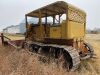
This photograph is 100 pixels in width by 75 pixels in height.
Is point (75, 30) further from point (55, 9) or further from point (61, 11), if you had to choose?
point (55, 9)

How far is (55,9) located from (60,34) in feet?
5.63

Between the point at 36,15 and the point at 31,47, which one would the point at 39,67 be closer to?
the point at 31,47

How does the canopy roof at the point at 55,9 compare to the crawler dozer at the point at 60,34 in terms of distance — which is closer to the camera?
the crawler dozer at the point at 60,34

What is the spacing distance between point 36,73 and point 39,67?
0.39m

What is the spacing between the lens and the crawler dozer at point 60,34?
29.9ft

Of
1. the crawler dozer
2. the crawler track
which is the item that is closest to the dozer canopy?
the crawler dozer

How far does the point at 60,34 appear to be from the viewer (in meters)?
10.1

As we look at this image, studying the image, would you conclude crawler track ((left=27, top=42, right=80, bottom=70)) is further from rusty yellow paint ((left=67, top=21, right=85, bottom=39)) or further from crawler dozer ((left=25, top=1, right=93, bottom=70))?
rusty yellow paint ((left=67, top=21, right=85, bottom=39))

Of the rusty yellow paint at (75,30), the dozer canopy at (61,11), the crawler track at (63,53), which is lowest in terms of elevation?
the crawler track at (63,53)

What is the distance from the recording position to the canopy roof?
9.78 m

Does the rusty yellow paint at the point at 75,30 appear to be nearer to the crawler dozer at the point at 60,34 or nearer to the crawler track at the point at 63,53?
the crawler dozer at the point at 60,34

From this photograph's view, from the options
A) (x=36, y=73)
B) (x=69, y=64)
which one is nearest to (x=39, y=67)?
(x=36, y=73)

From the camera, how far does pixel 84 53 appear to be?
36.6 feet

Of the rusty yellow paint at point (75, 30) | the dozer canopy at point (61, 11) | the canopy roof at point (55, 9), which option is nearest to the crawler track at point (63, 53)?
the rusty yellow paint at point (75, 30)
